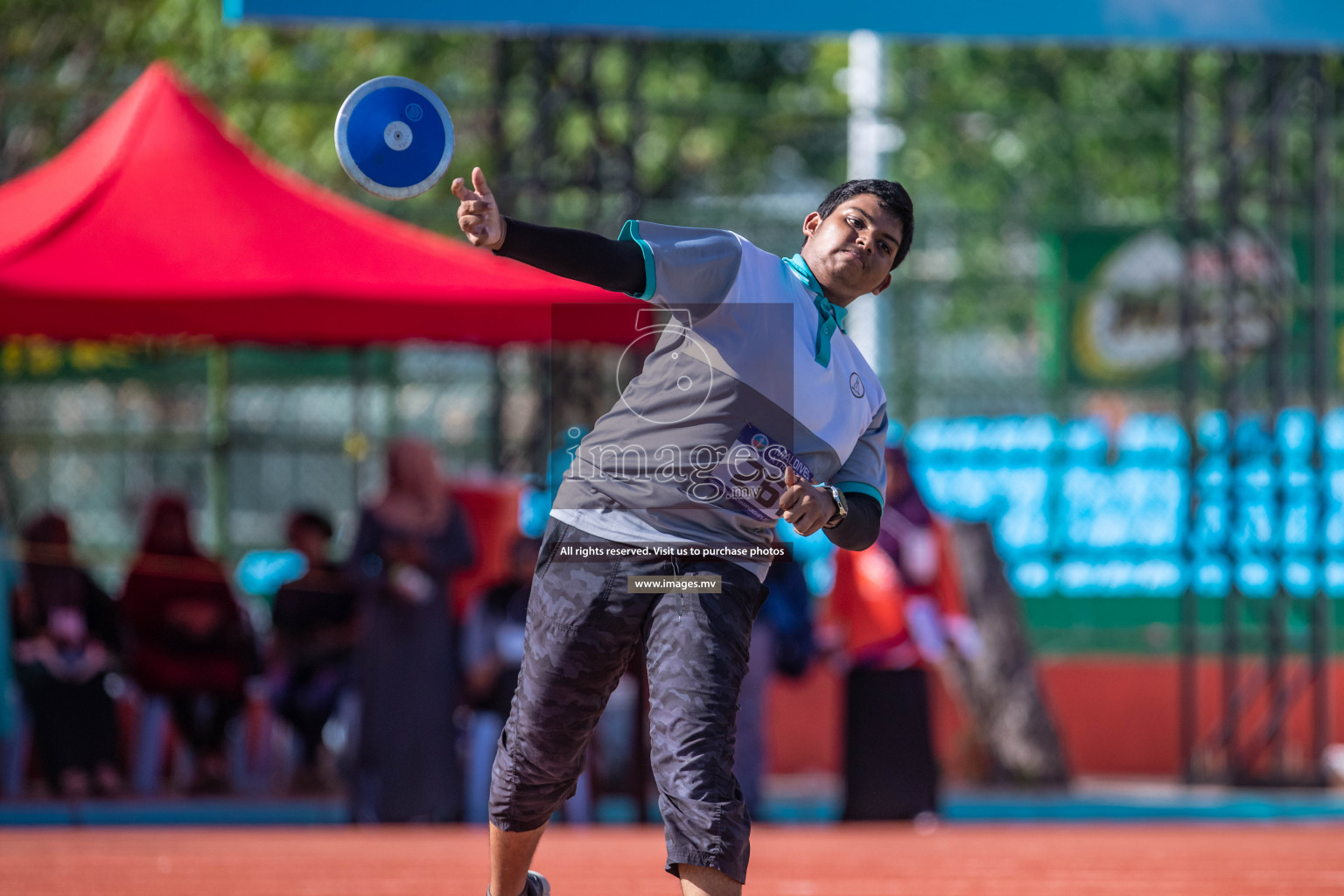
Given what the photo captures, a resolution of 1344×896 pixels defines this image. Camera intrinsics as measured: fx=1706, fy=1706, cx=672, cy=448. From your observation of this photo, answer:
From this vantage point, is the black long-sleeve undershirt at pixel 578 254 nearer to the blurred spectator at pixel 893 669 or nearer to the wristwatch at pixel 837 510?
the wristwatch at pixel 837 510

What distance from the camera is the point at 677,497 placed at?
347 centimetres

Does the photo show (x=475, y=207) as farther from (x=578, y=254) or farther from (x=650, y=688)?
(x=650, y=688)

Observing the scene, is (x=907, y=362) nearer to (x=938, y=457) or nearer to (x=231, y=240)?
(x=938, y=457)

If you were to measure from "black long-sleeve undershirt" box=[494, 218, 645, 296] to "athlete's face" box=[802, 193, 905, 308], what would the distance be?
499 millimetres

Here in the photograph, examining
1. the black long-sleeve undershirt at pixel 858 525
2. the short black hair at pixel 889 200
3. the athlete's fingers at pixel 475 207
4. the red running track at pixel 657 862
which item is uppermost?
the short black hair at pixel 889 200

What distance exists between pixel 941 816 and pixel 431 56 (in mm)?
9446

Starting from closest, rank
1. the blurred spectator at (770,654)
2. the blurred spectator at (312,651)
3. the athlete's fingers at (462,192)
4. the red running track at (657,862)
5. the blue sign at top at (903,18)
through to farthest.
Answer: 1. the athlete's fingers at (462,192)
2. the red running track at (657,862)
3. the blue sign at top at (903,18)
4. the blurred spectator at (770,654)
5. the blurred spectator at (312,651)

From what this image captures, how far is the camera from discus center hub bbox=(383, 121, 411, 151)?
338 centimetres

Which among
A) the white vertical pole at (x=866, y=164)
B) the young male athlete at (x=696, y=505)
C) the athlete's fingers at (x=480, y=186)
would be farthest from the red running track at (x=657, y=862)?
the white vertical pole at (x=866, y=164)

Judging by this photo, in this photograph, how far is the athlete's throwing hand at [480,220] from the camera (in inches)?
123

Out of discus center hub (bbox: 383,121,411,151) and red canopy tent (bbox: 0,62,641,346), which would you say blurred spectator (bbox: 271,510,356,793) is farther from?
discus center hub (bbox: 383,121,411,151)

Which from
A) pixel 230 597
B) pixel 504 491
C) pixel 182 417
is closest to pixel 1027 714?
pixel 504 491

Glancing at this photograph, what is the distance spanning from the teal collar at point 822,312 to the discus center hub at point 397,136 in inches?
32.1

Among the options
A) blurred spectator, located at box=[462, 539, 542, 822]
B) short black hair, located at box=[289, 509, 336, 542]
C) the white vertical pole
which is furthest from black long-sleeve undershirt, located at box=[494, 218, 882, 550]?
the white vertical pole
